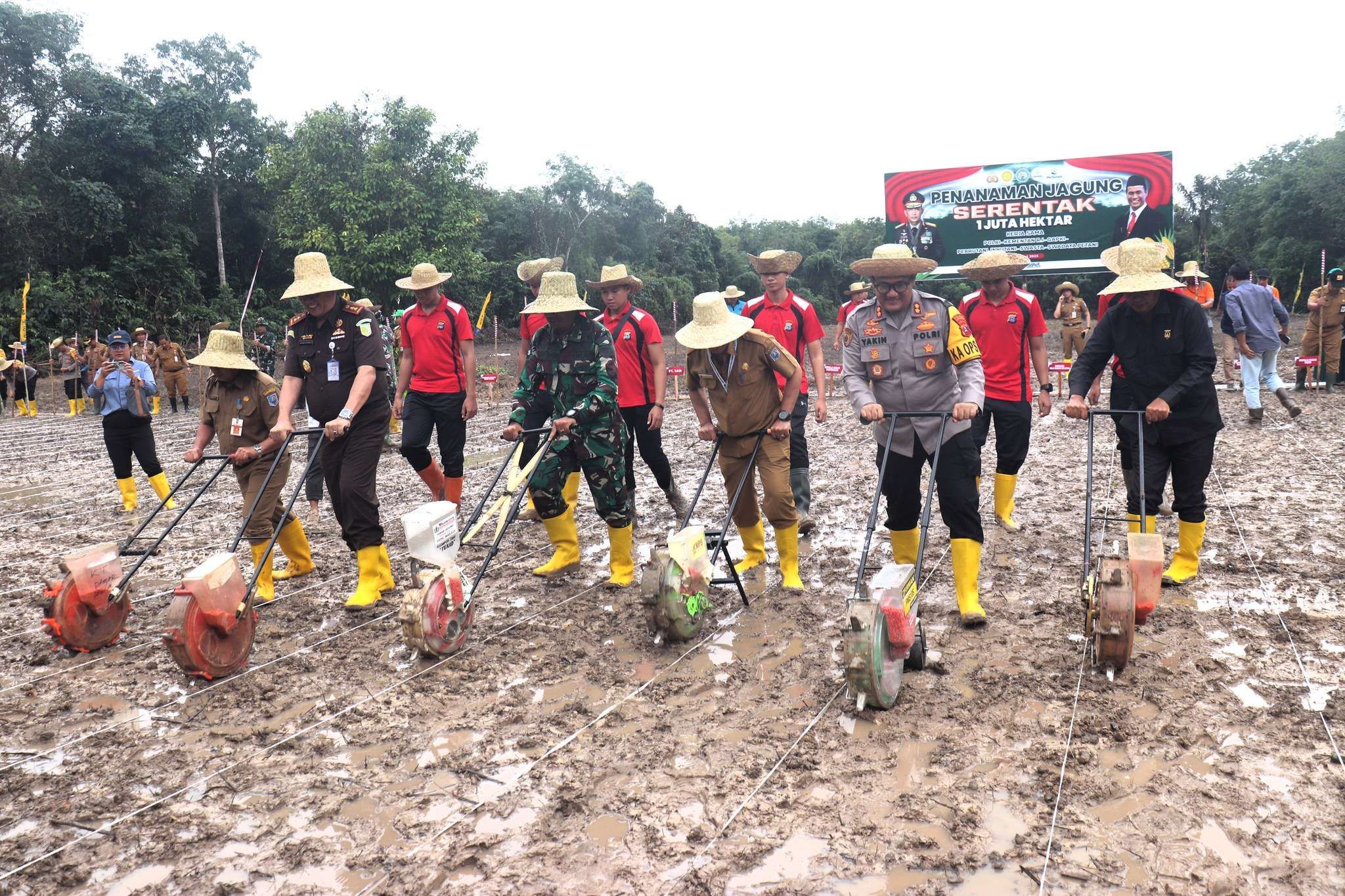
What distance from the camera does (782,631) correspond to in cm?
489

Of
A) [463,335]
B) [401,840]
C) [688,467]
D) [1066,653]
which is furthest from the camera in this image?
[688,467]

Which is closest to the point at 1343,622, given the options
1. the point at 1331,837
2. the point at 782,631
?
the point at 1331,837

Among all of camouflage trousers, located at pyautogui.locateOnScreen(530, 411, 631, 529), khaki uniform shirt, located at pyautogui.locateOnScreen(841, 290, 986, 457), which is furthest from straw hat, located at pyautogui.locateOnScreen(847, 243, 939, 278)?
camouflage trousers, located at pyautogui.locateOnScreen(530, 411, 631, 529)

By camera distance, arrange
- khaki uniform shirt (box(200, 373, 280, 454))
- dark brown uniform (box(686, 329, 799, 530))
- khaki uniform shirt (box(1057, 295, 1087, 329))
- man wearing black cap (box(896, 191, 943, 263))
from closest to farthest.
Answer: dark brown uniform (box(686, 329, 799, 530)), khaki uniform shirt (box(200, 373, 280, 454)), khaki uniform shirt (box(1057, 295, 1087, 329)), man wearing black cap (box(896, 191, 943, 263))

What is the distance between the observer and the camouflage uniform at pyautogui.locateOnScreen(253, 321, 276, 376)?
21156 mm

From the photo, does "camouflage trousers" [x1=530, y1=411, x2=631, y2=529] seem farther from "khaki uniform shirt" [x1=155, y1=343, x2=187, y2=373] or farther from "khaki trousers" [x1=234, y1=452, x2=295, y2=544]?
"khaki uniform shirt" [x1=155, y1=343, x2=187, y2=373]

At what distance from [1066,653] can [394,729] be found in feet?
9.93

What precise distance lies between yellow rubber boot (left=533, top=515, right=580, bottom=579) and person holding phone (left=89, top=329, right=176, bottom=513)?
412 cm

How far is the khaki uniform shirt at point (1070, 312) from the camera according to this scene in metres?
16.0

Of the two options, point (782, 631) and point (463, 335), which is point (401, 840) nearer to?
point (782, 631)

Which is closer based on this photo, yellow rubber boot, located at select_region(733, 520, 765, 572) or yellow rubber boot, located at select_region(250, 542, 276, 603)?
yellow rubber boot, located at select_region(250, 542, 276, 603)

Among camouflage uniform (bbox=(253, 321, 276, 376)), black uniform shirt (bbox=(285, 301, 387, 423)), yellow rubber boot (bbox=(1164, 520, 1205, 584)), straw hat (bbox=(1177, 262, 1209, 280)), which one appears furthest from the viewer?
camouflage uniform (bbox=(253, 321, 276, 376))

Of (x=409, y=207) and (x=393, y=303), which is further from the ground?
(x=409, y=207)

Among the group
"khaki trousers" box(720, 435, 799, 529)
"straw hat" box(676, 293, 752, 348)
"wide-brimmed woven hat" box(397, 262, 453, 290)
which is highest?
"wide-brimmed woven hat" box(397, 262, 453, 290)
